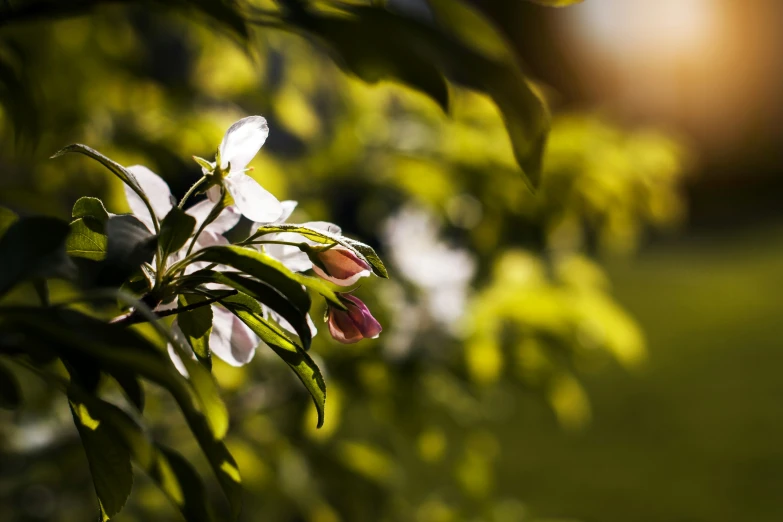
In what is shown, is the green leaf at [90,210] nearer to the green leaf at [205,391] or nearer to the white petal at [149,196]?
the white petal at [149,196]

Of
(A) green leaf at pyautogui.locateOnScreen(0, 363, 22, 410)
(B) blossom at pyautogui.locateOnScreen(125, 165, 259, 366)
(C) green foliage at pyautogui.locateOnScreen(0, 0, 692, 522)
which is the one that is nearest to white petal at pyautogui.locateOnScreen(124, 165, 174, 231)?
(B) blossom at pyautogui.locateOnScreen(125, 165, 259, 366)

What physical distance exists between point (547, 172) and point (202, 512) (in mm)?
1421

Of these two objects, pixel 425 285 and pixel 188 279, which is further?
→ pixel 425 285

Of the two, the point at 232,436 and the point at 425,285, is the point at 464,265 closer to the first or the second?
the point at 425,285

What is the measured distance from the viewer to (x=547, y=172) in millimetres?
1691

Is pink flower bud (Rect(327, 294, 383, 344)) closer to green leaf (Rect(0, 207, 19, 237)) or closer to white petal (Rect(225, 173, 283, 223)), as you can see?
white petal (Rect(225, 173, 283, 223))

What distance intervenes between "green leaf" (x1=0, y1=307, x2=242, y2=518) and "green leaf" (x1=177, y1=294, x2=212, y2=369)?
0.09m

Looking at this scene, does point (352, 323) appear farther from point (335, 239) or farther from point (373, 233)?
point (373, 233)

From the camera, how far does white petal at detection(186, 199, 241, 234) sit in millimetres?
470

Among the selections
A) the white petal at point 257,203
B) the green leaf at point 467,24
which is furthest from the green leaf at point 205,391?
the green leaf at point 467,24

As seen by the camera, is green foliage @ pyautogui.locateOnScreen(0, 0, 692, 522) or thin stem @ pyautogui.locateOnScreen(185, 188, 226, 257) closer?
thin stem @ pyautogui.locateOnScreen(185, 188, 226, 257)

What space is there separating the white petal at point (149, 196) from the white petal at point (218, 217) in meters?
0.01

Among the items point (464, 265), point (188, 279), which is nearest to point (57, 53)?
point (464, 265)

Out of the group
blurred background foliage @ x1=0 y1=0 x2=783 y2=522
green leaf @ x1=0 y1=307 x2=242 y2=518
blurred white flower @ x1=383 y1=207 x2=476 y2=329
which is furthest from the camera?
blurred white flower @ x1=383 y1=207 x2=476 y2=329
